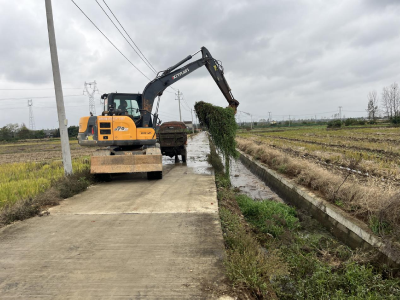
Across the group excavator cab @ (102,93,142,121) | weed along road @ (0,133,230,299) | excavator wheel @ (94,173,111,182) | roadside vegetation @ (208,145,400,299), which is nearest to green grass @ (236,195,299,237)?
roadside vegetation @ (208,145,400,299)

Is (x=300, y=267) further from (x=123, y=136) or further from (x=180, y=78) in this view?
(x=180, y=78)

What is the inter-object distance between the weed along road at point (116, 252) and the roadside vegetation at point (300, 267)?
0.29 meters

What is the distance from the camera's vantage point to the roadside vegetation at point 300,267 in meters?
3.17

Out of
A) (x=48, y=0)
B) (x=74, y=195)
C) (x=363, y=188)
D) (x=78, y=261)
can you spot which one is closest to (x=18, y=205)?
(x=74, y=195)

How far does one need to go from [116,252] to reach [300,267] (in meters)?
2.85

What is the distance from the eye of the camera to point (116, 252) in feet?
12.7

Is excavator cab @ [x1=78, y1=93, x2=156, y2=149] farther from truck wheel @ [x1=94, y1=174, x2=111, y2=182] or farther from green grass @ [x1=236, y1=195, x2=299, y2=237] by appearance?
green grass @ [x1=236, y1=195, x2=299, y2=237]

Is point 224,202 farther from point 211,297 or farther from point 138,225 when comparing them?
point 211,297

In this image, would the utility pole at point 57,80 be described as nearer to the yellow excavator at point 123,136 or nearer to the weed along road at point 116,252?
the yellow excavator at point 123,136

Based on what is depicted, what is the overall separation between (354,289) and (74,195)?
6897 millimetres

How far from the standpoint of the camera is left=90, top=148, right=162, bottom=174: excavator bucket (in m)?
8.70

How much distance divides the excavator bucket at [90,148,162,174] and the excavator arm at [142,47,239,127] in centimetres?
165

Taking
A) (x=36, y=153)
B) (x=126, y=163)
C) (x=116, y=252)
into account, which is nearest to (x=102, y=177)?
(x=126, y=163)

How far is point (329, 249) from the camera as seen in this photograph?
4.72 meters
